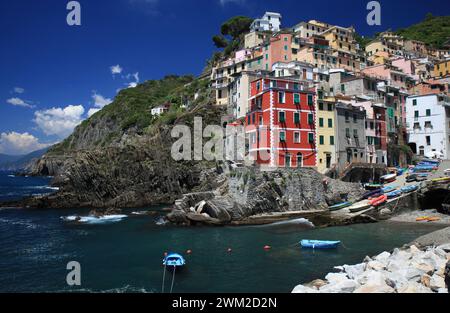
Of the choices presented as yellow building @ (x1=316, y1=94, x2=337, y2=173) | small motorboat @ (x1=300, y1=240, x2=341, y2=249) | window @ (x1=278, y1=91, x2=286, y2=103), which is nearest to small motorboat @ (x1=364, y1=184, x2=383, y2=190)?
yellow building @ (x1=316, y1=94, x2=337, y2=173)

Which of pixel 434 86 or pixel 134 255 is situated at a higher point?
pixel 434 86

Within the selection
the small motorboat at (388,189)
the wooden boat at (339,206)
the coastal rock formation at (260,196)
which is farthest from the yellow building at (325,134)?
the small motorboat at (388,189)

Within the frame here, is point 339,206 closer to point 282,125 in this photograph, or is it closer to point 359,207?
point 359,207

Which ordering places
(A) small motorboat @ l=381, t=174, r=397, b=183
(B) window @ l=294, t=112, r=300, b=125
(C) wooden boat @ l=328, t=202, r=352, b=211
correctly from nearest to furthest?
(C) wooden boat @ l=328, t=202, r=352, b=211 < (B) window @ l=294, t=112, r=300, b=125 < (A) small motorboat @ l=381, t=174, r=397, b=183

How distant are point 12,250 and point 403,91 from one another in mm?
74006

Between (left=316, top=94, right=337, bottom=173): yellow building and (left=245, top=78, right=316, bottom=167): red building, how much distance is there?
106 centimetres

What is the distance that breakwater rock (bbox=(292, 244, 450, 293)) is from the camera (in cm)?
1452

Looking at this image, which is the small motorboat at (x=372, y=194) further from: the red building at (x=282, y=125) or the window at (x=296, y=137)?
the window at (x=296, y=137)

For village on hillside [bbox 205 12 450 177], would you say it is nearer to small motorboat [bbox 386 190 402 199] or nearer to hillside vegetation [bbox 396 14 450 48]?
small motorboat [bbox 386 190 402 199]

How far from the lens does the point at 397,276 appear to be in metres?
16.2

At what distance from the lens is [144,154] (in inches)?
2640

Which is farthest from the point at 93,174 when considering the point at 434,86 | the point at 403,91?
the point at 434,86

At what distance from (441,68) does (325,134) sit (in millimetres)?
61553

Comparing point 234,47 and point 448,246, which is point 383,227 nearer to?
point 448,246
